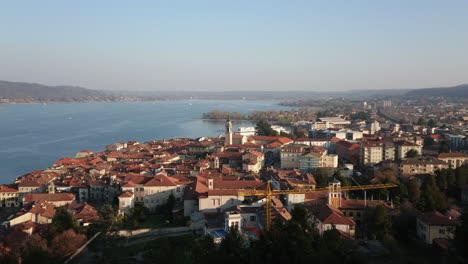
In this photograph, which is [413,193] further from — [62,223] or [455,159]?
[62,223]

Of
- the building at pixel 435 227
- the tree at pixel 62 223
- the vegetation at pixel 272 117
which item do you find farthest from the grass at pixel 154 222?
the vegetation at pixel 272 117

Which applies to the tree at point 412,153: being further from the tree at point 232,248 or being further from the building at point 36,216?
the building at point 36,216

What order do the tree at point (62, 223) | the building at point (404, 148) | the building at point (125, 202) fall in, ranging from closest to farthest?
the tree at point (62, 223)
the building at point (125, 202)
the building at point (404, 148)

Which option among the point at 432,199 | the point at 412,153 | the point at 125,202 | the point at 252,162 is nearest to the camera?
the point at 432,199

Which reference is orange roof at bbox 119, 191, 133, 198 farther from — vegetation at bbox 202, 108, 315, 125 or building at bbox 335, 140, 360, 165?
vegetation at bbox 202, 108, 315, 125

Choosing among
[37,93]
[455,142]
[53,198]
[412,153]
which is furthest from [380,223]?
[37,93]
